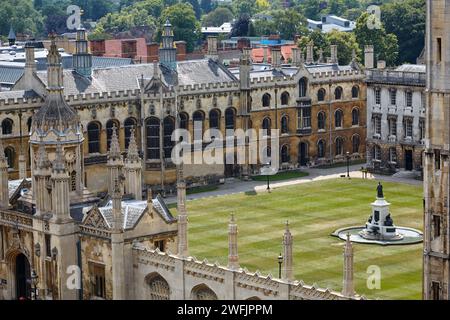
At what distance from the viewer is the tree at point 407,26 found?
14475 cm

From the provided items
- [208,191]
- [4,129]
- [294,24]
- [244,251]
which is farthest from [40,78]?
[294,24]

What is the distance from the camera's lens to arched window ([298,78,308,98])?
101 metres

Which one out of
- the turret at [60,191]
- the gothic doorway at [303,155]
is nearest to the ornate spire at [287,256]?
the turret at [60,191]

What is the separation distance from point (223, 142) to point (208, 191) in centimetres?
602

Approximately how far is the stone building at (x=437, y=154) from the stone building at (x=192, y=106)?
4247 cm

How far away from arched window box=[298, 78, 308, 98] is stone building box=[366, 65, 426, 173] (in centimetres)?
504

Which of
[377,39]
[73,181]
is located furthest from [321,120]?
[73,181]

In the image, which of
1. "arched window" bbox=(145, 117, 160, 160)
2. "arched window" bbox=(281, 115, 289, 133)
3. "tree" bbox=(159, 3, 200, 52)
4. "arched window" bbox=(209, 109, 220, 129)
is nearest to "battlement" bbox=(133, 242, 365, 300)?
"arched window" bbox=(145, 117, 160, 160)

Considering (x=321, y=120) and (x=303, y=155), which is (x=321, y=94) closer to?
(x=321, y=120)

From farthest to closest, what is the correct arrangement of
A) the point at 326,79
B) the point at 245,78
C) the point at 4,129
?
the point at 326,79
the point at 245,78
the point at 4,129

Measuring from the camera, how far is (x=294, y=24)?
646 ft

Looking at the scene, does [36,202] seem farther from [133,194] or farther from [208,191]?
[208,191]

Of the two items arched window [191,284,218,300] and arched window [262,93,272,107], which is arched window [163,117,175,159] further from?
arched window [191,284,218,300]

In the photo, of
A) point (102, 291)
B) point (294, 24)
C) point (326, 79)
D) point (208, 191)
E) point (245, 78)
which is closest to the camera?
point (102, 291)
